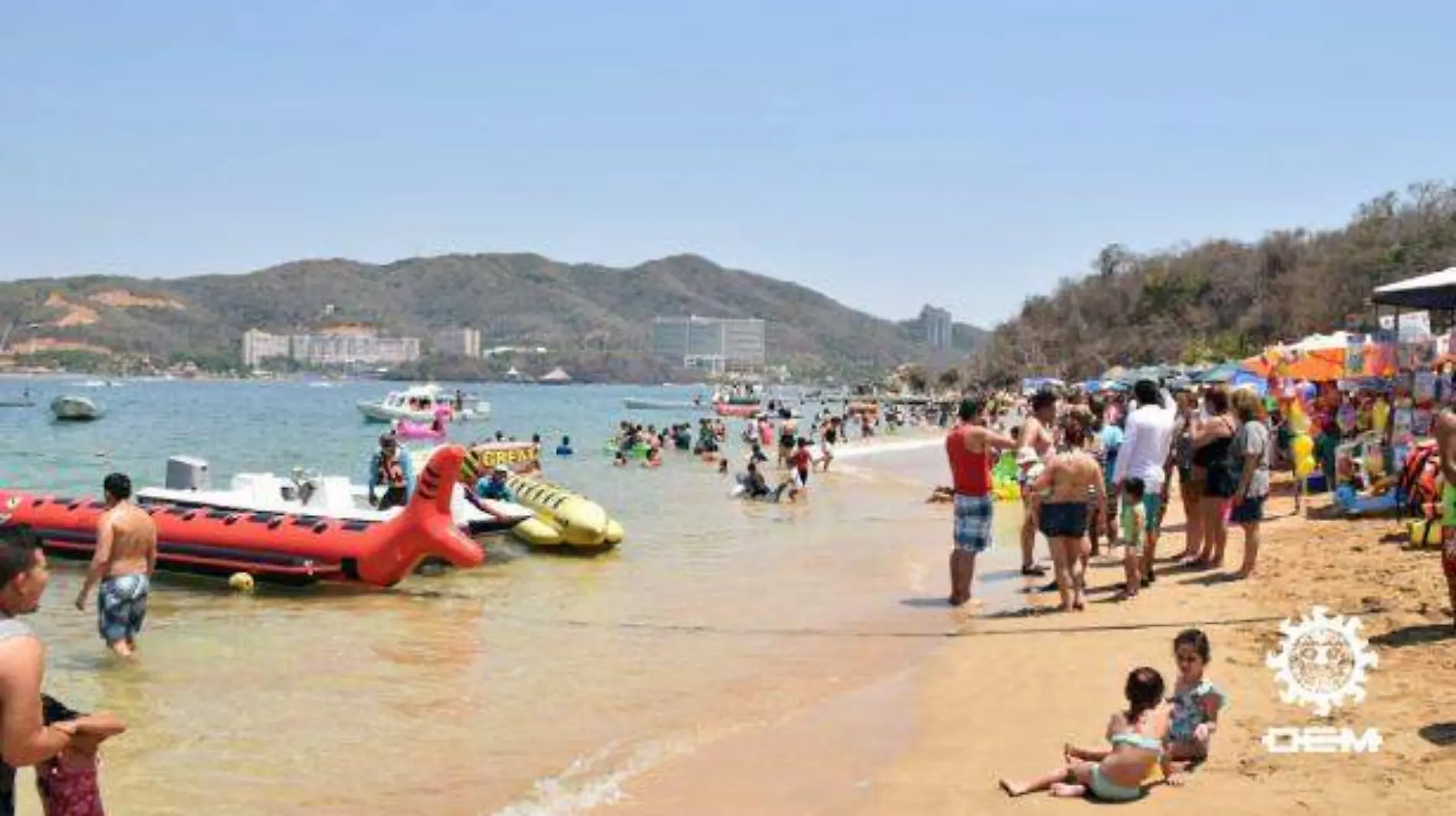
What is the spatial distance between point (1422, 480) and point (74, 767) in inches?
392

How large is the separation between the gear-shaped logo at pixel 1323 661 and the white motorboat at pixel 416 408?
45843mm

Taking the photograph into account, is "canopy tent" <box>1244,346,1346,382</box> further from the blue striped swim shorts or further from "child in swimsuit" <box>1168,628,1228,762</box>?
"child in swimsuit" <box>1168,628,1228,762</box>

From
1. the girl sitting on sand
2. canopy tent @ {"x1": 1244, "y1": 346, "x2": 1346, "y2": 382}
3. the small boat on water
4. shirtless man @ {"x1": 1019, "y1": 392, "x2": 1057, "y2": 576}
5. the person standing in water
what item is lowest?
the small boat on water

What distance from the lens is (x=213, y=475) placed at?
31.5 metres

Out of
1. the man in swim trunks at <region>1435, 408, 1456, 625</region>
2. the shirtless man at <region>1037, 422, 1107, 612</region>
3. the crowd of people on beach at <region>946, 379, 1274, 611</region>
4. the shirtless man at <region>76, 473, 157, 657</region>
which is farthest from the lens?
the crowd of people on beach at <region>946, 379, 1274, 611</region>

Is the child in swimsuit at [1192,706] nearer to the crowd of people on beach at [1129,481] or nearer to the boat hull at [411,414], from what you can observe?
the crowd of people on beach at [1129,481]

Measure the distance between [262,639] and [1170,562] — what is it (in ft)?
24.2

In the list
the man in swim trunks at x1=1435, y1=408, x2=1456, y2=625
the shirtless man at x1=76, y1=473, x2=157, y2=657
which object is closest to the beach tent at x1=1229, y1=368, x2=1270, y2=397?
the man in swim trunks at x1=1435, y1=408, x2=1456, y2=625

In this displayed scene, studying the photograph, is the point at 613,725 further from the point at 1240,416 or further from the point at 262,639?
the point at 1240,416

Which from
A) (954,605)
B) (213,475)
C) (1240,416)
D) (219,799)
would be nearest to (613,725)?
(219,799)

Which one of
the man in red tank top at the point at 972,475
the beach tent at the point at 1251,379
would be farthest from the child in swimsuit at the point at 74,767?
the beach tent at the point at 1251,379

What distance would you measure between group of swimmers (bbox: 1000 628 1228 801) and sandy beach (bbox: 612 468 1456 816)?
0.08 metres

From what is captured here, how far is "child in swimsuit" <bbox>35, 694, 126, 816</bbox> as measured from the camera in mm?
3402

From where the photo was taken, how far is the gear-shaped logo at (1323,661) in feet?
19.3
